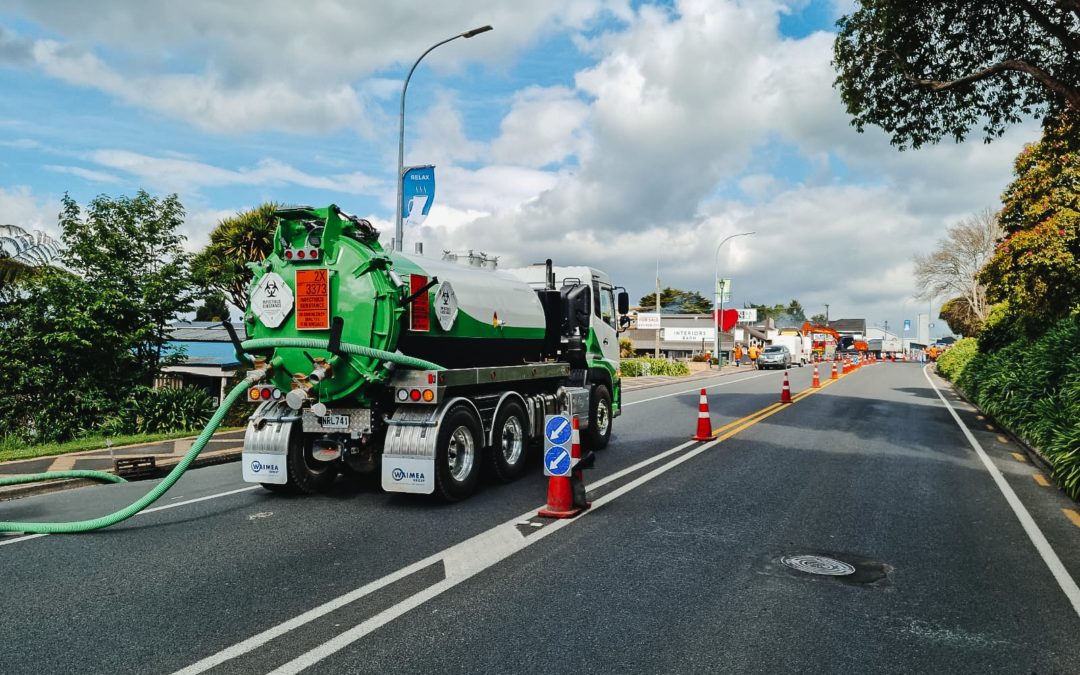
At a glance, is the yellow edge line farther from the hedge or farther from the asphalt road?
the hedge

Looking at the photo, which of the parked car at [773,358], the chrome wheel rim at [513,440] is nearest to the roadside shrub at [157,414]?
the chrome wheel rim at [513,440]

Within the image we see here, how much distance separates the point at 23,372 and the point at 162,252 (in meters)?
3.56

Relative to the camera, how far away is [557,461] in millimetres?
7398

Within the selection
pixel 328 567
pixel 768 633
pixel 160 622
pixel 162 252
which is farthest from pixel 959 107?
pixel 162 252

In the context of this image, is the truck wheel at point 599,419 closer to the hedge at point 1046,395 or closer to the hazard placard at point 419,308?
the hazard placard at point 419,308

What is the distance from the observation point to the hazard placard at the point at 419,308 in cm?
790

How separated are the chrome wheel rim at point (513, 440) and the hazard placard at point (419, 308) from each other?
6.49ft

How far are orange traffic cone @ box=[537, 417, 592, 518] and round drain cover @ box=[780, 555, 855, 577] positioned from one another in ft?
7.29

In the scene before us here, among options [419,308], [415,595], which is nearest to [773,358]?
[419,308]

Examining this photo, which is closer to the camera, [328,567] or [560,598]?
[560,598]

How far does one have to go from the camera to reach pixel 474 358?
9.12 meters

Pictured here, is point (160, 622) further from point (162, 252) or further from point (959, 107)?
point (959, 107)

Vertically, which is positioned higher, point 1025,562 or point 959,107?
point 959,107

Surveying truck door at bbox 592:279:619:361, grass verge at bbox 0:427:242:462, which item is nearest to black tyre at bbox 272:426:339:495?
grass verge at bbox 0:427:242:462
